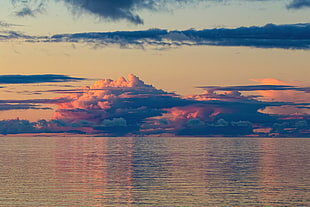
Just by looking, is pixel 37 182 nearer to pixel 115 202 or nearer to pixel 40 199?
pixel 40 199

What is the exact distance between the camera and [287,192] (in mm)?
82438

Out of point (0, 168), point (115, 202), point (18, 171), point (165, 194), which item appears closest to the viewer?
point (115, 202)

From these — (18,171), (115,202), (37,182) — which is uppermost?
(18,171)

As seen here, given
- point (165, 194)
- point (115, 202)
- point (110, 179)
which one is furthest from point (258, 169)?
point (115, 202)

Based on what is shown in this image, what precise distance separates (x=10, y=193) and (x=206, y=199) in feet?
92.6

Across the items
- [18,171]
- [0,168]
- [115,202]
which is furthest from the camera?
[0,168]

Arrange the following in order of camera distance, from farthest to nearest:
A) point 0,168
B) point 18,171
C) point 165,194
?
point 0,168 → point 18,171 → point 165,194

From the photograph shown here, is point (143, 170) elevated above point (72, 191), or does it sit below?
above

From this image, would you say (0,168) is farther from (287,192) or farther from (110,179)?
(287,192)

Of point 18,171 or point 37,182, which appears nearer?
point 37,182

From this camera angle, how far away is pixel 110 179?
99.7 metres

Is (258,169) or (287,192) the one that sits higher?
(258,169)

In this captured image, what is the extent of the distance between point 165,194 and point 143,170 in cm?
3915

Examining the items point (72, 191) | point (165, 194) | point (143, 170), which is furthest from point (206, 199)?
point (143, 170)
